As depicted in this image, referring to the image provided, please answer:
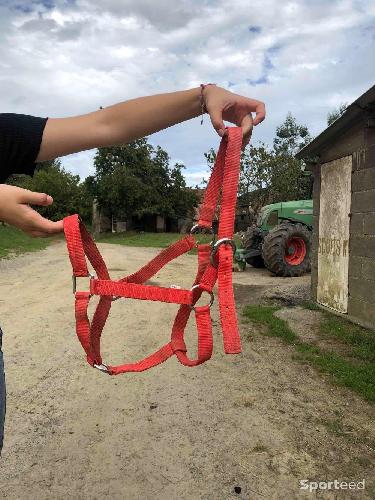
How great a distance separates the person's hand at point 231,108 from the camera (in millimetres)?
1788

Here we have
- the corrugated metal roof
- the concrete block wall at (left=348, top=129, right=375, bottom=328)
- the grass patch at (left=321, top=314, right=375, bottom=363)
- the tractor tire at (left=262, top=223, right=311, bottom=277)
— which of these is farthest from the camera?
the tractor tire at (left=262, top=223, right=311, bottom=277)

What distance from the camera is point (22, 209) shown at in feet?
4.58

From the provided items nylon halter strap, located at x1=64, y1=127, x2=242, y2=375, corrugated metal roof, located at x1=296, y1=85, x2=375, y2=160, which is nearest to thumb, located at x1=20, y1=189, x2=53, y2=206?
nylon halter strap, located at x1=64, y1=127, x2=242, y2=375

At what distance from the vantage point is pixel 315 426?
391cm

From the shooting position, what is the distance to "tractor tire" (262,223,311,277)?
12516 millimetres

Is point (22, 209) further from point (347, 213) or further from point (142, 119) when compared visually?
point (347, 213)

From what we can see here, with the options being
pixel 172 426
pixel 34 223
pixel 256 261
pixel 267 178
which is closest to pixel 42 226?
pixel 34 223

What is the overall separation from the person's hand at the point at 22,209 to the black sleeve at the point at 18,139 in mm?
423

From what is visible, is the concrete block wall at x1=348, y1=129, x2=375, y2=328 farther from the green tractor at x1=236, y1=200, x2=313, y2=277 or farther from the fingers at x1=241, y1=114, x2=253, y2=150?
the fingers at x1=241, y1=114, x2=253, y2=150

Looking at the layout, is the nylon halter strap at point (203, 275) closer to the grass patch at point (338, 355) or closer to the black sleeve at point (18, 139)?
the black sleeve at point (18, 139)

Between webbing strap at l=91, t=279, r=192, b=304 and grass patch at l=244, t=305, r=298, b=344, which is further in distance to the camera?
grass patch at l=244, t=305, r=298, b=344

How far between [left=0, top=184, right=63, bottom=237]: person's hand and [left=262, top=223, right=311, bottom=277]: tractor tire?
11394mm

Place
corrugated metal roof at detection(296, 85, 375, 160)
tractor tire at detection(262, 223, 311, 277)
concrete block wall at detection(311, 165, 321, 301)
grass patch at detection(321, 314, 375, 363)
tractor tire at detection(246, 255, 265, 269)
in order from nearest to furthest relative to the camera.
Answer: grass patch at detection(321, 314, 375, 363) < corrugated metal roof at detection(296, 85, 375, 160) < concrete block wall at detection(311, 165, 321, 301) < tractor tire at detection(262, 223, 311, 277) < tractor tire at detection(246, 255, 265, 269)

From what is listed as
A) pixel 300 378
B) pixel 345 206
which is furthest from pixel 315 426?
pixel 345 206
